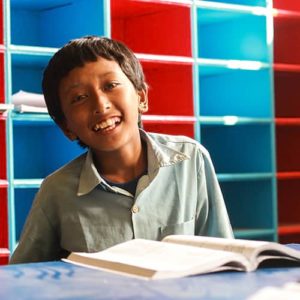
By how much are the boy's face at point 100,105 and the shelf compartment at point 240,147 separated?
73.1 inches

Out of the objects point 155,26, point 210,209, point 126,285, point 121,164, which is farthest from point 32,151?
point 126,285

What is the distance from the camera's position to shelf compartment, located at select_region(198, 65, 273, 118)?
11.8ft

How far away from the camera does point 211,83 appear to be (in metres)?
3.77

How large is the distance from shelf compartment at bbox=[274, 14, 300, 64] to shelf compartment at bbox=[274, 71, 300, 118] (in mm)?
93

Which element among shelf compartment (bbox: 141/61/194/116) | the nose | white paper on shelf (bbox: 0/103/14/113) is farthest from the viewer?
shelf compartment (bbox: 141/61/194/116)

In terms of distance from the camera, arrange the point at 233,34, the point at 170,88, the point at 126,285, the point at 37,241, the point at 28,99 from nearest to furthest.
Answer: the point at 126,285 → the point at 37,241 → the point at 28,99 → the point at 170,88 → the point at 233,34

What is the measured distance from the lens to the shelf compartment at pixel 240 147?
3578 mm

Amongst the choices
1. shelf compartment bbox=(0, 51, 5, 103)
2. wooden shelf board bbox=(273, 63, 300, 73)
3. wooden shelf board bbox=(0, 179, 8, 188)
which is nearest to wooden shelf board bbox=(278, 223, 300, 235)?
wooden shelf board bbox=(273, 63, 300, 73)

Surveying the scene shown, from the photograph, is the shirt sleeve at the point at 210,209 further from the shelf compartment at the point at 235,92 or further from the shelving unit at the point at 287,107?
the shelving unit at the point at 287,107

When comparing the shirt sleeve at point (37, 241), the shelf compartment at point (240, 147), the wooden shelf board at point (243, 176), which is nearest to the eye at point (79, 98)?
the shirt sleeve at point (37, 241)

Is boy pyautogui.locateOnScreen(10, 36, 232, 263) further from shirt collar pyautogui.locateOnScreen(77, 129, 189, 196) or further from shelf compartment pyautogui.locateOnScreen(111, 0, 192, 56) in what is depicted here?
shelf compartment pyautogui.locateOnScreen(111, 0, 192, 56)

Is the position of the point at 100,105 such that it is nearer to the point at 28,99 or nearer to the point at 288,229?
the point at 28,99

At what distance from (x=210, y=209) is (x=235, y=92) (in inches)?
77.5

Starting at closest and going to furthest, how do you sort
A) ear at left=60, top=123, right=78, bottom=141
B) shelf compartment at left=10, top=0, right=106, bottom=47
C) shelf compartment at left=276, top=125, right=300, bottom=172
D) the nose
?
the nose
ear at left=60, top=123, right=78, bottom=141
shelf compartment at left=10, top=0, right=106, bottom=47
shelf compartment at left=276, top=125, right=300, bottom=172
